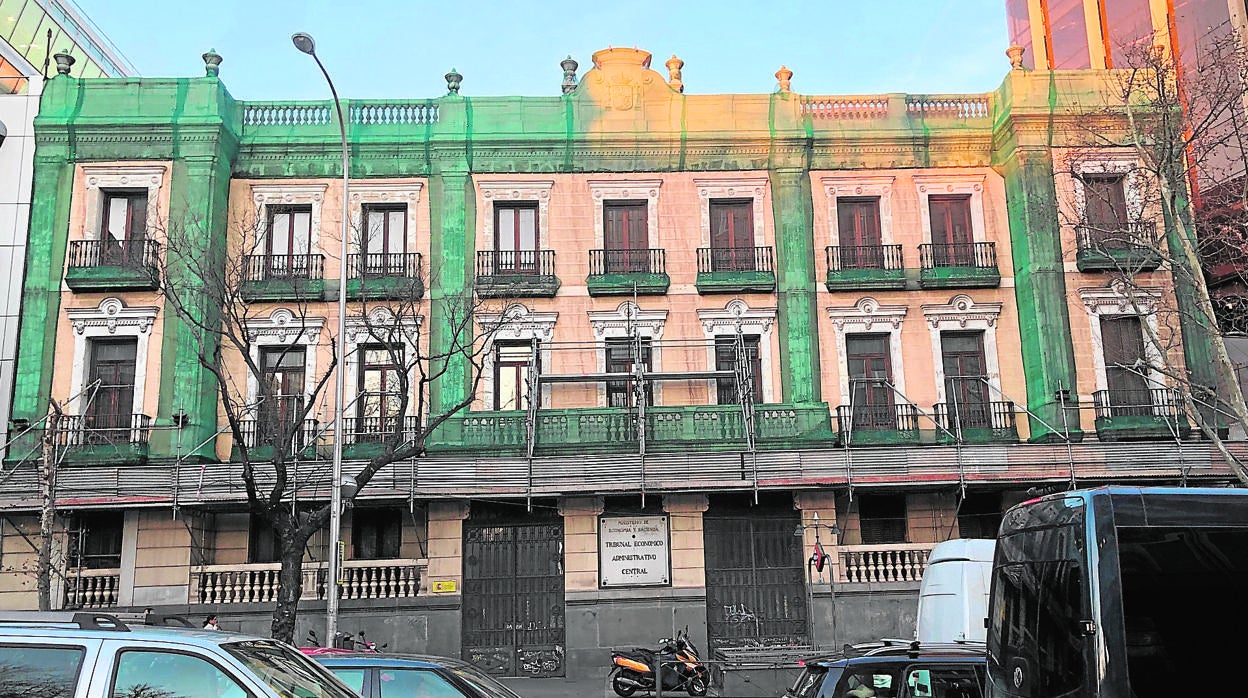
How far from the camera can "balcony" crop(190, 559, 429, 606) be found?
22938mm

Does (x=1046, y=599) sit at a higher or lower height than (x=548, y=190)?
lower

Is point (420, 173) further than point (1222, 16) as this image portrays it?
No

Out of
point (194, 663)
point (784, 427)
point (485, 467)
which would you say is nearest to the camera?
point (194, 663)

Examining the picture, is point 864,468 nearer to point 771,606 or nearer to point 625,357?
point 771,606

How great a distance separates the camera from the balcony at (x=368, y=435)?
23875mm

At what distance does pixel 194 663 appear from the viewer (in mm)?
6000

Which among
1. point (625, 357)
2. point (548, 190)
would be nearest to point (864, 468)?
point (625, 357)

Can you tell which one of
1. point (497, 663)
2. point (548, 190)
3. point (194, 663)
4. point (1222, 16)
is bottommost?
point (497, 663)

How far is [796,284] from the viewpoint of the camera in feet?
83.3

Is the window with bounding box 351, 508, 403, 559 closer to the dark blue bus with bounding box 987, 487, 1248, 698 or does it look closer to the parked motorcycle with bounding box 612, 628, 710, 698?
the parked motorcycle with bounding box 612, 628, 710, 698

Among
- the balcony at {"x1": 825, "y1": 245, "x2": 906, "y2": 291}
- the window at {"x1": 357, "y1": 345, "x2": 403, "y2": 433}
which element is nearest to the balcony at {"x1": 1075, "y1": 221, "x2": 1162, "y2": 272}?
the balcony at {"x1": 825, "y1": 245, "x2": 906, "y2": 291}

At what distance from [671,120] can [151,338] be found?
13144mm

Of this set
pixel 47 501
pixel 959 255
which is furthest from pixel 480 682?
pixel 959 255

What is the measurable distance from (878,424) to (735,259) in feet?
16.8
